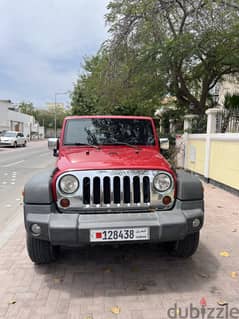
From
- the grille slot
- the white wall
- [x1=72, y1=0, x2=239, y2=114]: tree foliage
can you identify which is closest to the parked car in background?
→ the white wall

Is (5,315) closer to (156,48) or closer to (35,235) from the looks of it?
(35,235)

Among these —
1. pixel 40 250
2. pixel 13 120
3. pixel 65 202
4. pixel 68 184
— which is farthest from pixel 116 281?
pixel 13 120

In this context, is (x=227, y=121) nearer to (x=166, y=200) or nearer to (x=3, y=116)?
(x=166, y=200)

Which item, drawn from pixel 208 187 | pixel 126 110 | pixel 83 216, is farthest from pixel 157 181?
pixel 126 110

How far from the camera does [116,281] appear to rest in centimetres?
317

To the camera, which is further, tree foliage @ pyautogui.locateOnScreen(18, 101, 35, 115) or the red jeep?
tree foliage @ pyautogui.locateOnScreen(18, 101, 35, 115)

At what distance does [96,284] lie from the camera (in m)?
3.11

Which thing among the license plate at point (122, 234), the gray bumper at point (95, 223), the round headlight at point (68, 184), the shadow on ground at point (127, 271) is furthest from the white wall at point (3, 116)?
the license plate at point (122, 234)

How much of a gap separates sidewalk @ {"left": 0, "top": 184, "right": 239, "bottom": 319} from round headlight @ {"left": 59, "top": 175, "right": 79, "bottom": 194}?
1.05 m

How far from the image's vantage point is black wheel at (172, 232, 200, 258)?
3451 mm

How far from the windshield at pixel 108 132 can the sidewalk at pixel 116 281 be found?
1611mm

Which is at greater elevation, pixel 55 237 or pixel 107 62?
pixel 107 62

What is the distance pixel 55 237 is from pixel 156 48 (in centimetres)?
882

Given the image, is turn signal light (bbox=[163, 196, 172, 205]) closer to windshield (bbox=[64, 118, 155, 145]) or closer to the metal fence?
windshield (bbox=[64, 118, 155, 145])
